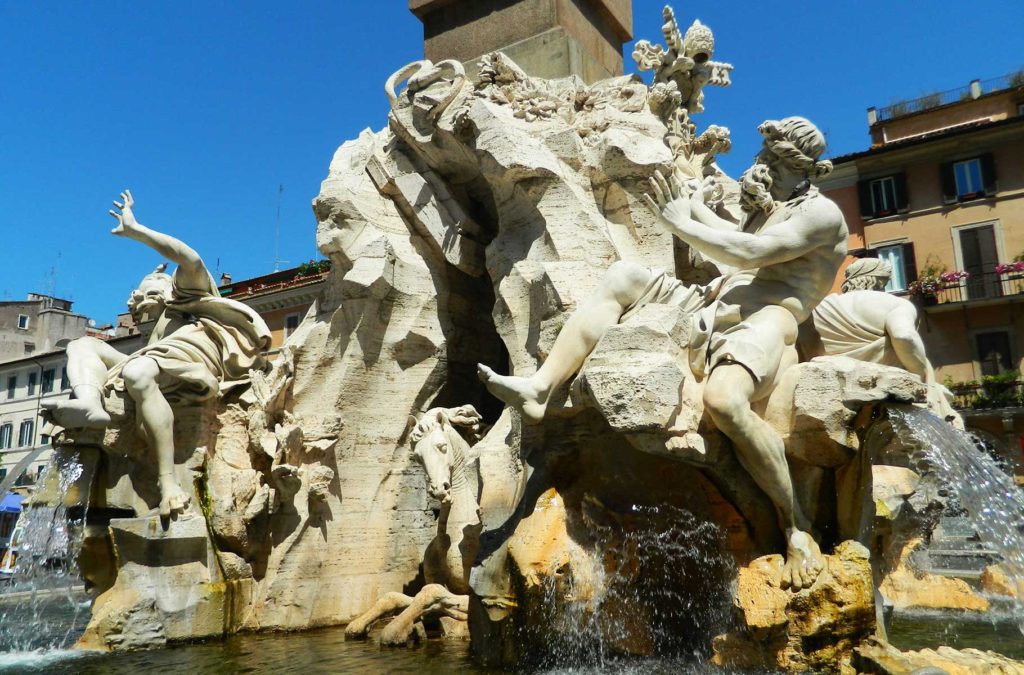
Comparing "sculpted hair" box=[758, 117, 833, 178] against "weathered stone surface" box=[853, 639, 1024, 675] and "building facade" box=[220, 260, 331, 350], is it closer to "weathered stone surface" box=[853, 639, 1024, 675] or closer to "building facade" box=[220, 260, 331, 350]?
"weathered stone surface" box=[853, 639, 1024, 675]

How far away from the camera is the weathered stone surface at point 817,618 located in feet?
15.6

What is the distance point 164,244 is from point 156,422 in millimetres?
1673

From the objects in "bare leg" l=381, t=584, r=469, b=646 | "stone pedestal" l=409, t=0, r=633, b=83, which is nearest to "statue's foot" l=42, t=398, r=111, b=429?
"bare leg" l=381, t=584, r=469, b=646

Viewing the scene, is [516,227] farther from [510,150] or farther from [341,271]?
[341,271]

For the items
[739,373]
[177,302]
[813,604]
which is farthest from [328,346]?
[813,604]

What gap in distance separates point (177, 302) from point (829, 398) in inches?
229

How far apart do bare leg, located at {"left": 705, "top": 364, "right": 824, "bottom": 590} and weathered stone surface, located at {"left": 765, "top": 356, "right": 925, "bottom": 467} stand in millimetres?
177

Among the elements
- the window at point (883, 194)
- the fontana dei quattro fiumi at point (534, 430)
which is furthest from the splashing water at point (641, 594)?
the window at point (883, 194)

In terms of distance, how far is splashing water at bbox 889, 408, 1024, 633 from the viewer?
5.07 metres

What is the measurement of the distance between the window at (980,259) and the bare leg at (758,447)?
20732mm

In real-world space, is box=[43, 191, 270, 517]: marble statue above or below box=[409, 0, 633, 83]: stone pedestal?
below

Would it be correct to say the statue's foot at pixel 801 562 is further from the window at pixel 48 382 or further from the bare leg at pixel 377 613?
the window at pixel 48 382

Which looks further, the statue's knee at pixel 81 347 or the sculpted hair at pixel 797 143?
the statue's knee at pixel 81 347

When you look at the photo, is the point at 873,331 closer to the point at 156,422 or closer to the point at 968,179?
the point at 156,422
